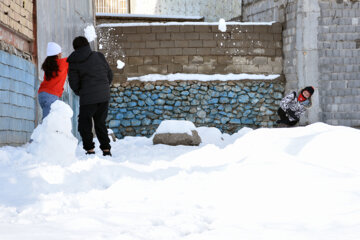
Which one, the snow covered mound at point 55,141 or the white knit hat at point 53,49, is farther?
the white knit hat at point 53,49

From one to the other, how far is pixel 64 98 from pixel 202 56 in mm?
4336

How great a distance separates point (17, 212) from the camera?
3.26m

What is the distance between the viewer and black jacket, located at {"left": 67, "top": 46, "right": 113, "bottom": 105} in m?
6.72

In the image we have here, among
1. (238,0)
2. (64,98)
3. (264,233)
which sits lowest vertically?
(264,233)

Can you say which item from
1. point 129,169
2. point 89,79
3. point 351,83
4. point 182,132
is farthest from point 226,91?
point 129,169

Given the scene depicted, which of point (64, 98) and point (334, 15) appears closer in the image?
point (64, 98)

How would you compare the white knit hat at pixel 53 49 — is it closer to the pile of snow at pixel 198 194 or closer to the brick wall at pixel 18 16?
the brick wall at pixel 18 16

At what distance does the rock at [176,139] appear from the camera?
9820mm

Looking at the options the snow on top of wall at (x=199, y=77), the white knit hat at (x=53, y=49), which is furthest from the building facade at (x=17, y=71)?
the snow on top of wall at (x=199, y=77)

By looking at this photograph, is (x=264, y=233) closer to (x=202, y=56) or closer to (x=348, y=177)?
(x=348, y=177)

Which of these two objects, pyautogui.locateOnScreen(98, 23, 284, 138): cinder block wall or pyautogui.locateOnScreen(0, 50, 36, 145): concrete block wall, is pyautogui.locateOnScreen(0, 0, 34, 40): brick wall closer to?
pyautogui.locateOnScreen(0, 50, 36, 145): concrete block wall

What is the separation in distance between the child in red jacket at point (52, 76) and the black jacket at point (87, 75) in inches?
8.3

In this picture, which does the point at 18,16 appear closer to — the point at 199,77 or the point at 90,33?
the point at 90,33

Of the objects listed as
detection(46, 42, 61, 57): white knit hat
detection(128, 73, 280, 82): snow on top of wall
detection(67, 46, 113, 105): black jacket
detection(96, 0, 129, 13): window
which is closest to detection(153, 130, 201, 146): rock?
detection(67, 46, 113, 105): black jacket
